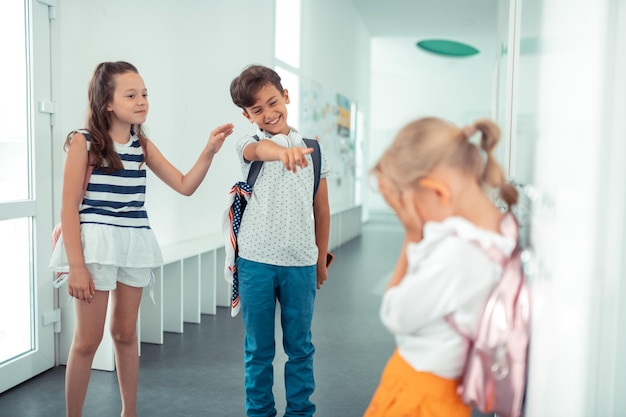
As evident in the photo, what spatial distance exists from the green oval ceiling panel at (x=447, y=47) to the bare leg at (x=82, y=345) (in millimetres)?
10345

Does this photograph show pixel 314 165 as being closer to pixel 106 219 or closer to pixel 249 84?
pixel 249 84

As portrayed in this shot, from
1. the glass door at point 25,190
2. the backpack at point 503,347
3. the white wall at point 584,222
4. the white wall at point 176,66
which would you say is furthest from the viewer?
the white wall at point 176,66

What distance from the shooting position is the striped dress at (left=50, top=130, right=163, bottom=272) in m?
1.98

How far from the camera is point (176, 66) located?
158 inches

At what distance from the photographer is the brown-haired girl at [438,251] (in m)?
1.14

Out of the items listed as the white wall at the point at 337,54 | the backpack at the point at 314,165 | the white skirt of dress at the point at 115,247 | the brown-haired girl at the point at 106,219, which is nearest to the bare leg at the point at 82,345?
the brown-haired girl at the point at 106,219

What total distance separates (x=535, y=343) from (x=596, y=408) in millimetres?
197

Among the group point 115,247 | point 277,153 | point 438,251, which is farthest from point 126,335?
point 438,251

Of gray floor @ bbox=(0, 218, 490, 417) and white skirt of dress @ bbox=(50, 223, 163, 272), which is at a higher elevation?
white skirt of dress @ bbox=(50, 223, 163, 272)

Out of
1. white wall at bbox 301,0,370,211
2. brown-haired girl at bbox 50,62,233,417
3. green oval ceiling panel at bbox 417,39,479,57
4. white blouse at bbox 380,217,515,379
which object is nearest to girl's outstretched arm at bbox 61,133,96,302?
brown-haired girl at bbox 50,62,233,417

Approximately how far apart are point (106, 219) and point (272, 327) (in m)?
0.66

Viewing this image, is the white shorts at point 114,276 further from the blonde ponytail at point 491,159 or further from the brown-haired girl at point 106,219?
the blonde ponytail at point 491,159

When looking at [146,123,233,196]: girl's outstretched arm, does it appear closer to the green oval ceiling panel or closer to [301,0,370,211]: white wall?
[301,0,370,211]: white wall

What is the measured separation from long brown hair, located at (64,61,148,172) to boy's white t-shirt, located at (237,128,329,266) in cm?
41
